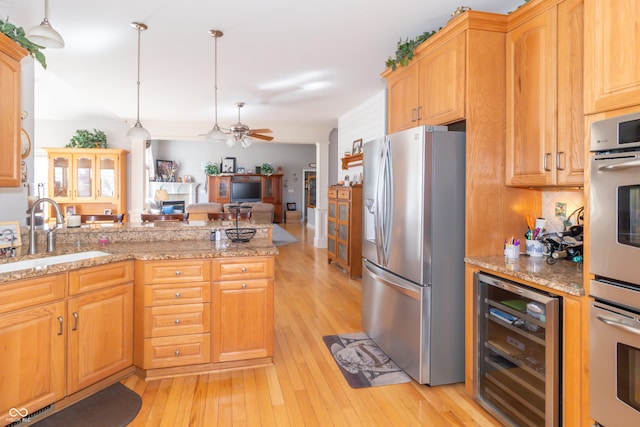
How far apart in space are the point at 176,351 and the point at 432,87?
2609 millimetres

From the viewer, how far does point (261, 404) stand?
2270 mm

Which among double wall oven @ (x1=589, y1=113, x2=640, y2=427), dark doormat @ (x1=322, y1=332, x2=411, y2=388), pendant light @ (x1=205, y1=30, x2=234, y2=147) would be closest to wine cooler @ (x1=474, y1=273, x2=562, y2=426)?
double wall oven @ (x1=589, y1=113, x2=640, y2=427)

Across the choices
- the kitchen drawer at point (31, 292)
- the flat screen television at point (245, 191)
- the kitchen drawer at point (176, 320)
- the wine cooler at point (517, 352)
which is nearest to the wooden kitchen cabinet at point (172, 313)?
the kitchen drawer at point (176, 320)

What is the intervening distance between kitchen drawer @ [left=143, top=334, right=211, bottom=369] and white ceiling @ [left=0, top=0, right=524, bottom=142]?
249cm

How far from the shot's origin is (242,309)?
2.65 m

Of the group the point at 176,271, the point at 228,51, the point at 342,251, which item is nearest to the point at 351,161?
the point at 342,251

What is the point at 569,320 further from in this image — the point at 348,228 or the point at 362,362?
the point at 348,228

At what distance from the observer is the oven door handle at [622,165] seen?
1419mm

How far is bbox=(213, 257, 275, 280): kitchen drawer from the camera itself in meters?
2.61

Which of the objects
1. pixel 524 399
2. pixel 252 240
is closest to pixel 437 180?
pixel 524 399

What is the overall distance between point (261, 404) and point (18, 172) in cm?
207

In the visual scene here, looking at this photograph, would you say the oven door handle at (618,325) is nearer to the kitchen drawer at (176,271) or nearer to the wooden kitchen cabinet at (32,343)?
the kitchen drawer at (176,271)

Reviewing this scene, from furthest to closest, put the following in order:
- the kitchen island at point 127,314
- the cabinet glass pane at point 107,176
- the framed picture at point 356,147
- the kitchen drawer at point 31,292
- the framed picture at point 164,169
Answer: the framed picture at point 164,169 → the cabinet glass pane at point 107,176 → the framed picture at point 356,147 → the kitchen island at point 127,314 → the kitchen drawer at point 31,292

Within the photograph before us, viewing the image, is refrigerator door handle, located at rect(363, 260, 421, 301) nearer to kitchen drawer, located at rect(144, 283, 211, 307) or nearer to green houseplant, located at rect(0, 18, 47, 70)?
kitchen drawer, located at rect(144, 283, 211, 307)
